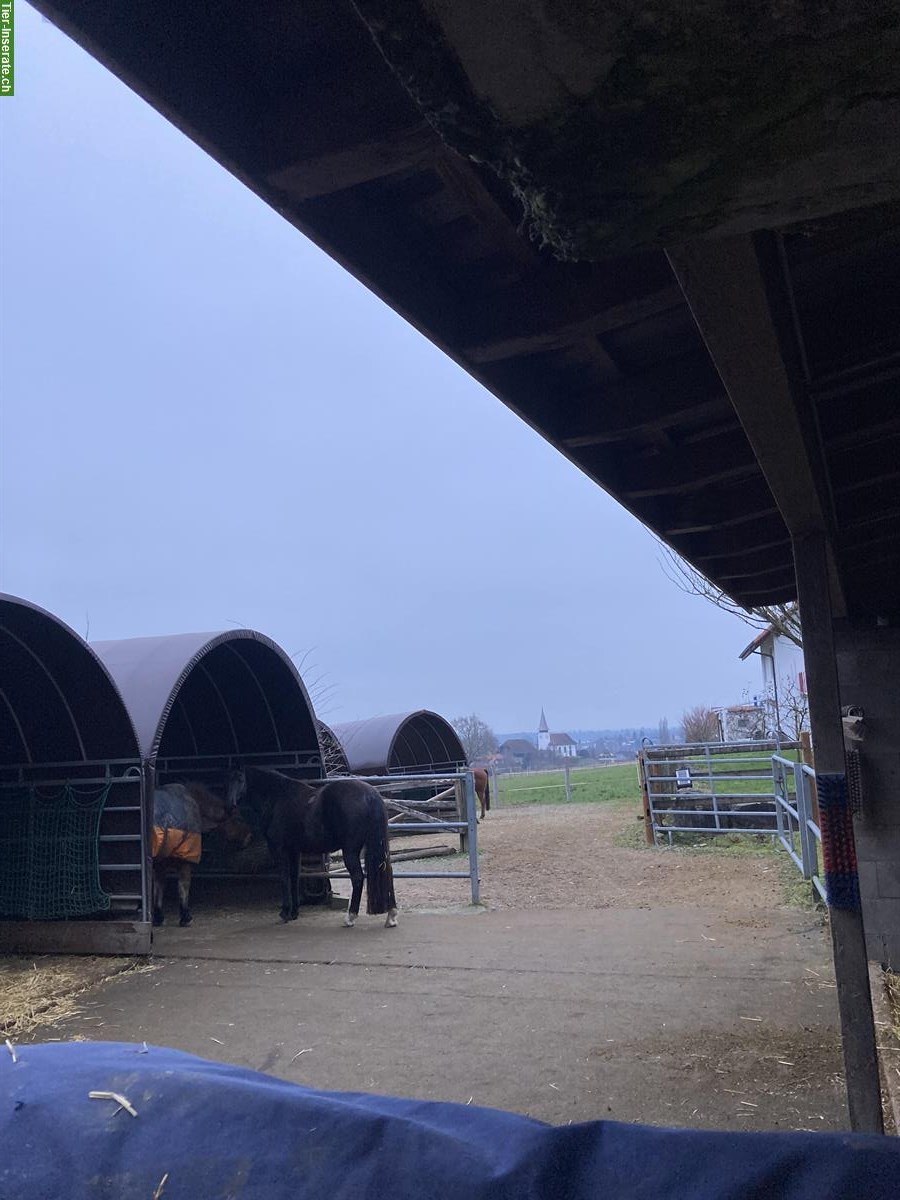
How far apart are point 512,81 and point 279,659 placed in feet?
27.8

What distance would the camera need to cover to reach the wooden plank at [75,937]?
673 cm

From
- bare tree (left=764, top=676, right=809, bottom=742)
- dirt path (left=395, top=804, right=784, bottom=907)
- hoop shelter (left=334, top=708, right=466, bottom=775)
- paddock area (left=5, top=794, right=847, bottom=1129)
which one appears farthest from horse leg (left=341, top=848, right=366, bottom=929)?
hoop shelter (left=334, top=708, right=466, bottom=775)

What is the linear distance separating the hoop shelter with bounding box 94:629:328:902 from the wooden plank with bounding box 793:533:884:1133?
6.12 m

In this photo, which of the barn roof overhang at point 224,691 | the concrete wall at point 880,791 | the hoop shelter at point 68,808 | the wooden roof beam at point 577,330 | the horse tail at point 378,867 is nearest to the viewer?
the wooden roof beam at point 577,330

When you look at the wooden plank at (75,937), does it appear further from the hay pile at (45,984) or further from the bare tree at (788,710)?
the bare tree at (788,710)

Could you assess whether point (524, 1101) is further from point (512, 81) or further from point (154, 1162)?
point (512, 81)

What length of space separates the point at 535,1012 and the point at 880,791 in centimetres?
240

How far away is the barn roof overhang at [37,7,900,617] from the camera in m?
0.74

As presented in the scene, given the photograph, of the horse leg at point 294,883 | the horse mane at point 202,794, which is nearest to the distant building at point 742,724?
the horse leg at point 294,883

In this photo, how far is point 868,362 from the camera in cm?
256

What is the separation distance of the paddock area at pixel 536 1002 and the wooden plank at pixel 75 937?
0.26 meters

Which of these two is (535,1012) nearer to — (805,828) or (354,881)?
(354,881)

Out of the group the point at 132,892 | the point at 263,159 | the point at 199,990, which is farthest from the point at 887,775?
A: the point at 132,892

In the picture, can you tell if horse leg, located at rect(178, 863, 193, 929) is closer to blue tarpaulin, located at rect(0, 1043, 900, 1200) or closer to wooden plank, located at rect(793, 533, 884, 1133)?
wooden plank, located at rect(793, 533, 884, 1133)
